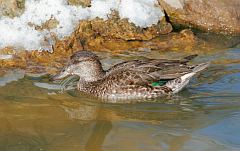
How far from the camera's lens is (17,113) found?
7.55 metres

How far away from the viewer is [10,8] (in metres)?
10.1

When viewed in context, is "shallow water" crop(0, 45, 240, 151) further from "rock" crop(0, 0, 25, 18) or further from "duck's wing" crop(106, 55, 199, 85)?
"rock" crop(0, 0, 25, 18)

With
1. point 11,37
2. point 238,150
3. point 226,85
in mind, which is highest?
point 11,37

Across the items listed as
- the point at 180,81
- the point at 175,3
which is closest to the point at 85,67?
the point at 180,81

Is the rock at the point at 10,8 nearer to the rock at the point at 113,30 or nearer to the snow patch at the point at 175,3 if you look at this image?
the rock at the point at 113,30

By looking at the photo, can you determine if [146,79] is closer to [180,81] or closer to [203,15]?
[180,81]

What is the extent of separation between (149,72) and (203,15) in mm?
3242

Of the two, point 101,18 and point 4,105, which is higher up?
point 101,18

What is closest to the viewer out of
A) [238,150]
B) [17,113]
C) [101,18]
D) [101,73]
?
[238,150]

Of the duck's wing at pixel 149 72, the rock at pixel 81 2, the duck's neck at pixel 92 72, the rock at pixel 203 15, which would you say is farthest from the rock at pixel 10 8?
the rock at pixel 203 15

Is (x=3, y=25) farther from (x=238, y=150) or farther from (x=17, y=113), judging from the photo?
(x=238, y=150)

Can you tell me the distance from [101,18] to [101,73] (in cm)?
199

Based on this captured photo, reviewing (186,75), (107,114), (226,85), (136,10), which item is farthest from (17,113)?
(136,10)

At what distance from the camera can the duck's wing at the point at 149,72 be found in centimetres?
847
